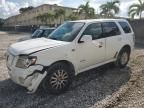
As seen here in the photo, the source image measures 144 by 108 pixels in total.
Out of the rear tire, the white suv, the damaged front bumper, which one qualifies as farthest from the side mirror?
the rear tire

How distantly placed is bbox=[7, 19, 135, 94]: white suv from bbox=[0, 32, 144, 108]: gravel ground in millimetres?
317

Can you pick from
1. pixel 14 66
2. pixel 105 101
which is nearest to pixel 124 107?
pixel 105 101

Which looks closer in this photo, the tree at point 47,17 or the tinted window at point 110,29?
the tinted window at point 110,29

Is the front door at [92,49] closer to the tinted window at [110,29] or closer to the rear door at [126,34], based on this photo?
the tinted window at [110,29]

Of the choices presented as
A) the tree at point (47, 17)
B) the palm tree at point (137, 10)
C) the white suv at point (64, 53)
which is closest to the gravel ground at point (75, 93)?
the white suv at point (64, 53)

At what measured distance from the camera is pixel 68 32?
6.23 metres

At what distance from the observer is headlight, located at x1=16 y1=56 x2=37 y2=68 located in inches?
193

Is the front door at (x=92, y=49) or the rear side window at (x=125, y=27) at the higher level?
the rear side window at (x=125, y=27)

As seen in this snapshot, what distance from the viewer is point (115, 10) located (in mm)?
35156

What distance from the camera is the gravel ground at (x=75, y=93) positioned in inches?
196

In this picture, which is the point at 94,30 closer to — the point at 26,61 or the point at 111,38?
the point at 111,38

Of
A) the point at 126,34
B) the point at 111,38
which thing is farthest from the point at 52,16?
the point at 111,38

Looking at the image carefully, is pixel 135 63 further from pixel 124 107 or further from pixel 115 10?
pixel 115 10

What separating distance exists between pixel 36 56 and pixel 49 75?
58 cm
